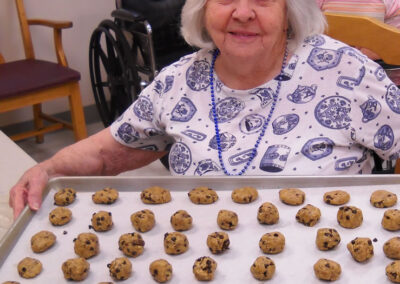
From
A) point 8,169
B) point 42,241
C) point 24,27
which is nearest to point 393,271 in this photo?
point 42,241

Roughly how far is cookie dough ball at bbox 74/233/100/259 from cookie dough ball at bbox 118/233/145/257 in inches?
1.9

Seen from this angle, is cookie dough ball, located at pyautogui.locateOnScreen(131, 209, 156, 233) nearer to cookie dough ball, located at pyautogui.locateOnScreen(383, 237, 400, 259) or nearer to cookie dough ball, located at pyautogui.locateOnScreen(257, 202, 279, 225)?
cookie dough ball, located at pyautogui.locateOnScreen(257, 202, 279, 225)

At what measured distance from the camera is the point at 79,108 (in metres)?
3.07

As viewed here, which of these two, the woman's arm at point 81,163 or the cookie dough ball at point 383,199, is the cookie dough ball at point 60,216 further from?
the cookie dough ball at point 383,199

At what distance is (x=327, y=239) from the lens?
35.6 inches

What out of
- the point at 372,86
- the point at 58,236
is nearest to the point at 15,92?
the point at 58,236

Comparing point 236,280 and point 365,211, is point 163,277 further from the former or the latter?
point 365,211

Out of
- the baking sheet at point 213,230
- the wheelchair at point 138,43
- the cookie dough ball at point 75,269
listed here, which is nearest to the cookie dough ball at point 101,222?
the baking sheet at point 213,230

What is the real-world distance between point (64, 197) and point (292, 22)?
0.72m

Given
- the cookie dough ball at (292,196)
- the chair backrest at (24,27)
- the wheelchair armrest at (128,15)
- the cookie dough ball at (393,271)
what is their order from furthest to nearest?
the chair backrest at (24,27), the wheelchair armrest at (128,15), the cookie dough ball at (292,196), the cookie dough ball at (393,271)

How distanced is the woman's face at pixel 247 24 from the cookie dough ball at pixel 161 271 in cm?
58

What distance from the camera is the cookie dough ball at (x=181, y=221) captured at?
990 mm

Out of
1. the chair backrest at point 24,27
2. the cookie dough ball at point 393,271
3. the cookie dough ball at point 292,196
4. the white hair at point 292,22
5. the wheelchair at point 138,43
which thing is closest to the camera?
the cookie dough ball at point 393,271

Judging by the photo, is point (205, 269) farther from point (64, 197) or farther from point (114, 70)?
point (114, 70)
